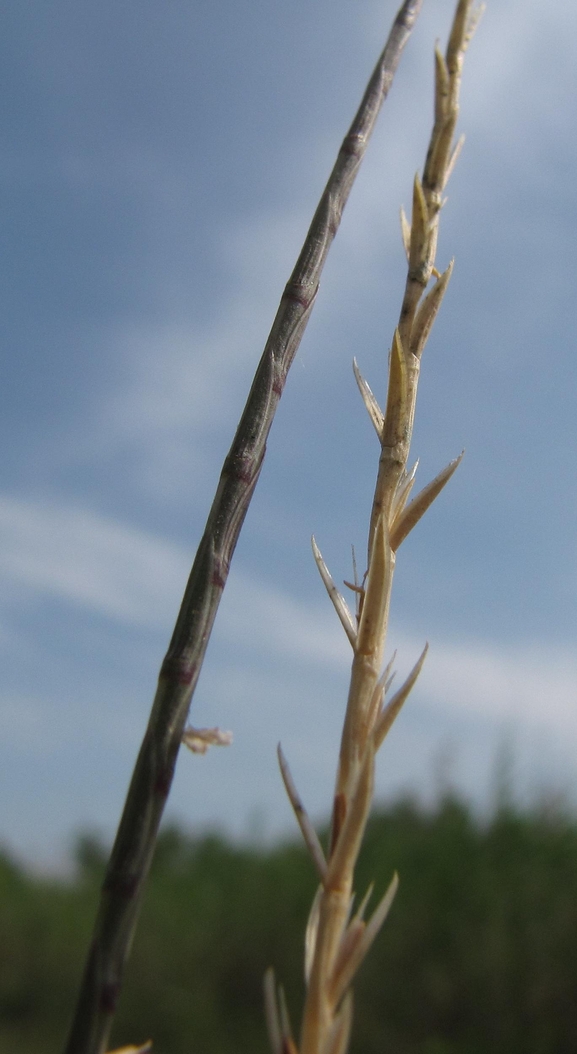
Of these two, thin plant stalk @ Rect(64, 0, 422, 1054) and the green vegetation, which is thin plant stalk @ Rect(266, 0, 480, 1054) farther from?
the green vegetation

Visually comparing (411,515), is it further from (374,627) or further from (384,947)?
(384,947)

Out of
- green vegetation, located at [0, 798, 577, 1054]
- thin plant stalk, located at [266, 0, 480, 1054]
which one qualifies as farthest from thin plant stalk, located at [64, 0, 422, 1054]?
green vegetation, located at [0, 798, 577, 1054]

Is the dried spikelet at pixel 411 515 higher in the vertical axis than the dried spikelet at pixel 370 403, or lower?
lower

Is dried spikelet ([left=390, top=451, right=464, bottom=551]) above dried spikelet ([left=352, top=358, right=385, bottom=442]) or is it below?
below

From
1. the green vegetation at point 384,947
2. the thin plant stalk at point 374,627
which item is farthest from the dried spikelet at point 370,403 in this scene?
the green vegetation at point 384,947

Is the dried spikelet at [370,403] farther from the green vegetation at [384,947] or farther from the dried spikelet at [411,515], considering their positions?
the green vegetation at [384,947]

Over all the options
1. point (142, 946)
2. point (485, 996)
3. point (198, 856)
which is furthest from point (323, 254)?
point (198, 856)

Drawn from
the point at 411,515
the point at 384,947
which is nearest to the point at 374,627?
the point at 411,515
